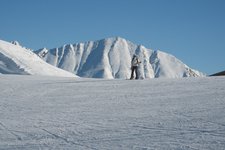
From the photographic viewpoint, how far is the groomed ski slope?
9016 millimetres

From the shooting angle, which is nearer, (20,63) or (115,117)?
(115,117)

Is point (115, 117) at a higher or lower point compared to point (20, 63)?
lower

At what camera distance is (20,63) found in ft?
260

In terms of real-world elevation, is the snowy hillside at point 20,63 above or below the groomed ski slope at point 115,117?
above

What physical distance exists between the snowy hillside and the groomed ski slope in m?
57.4

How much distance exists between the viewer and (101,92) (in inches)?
657

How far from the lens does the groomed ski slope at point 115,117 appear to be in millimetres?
9016

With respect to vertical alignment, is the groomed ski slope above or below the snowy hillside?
below

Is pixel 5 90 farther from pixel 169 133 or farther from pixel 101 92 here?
pixel 169 133

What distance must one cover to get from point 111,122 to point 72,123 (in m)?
0.95

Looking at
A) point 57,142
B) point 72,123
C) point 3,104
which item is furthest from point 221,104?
point 3,104

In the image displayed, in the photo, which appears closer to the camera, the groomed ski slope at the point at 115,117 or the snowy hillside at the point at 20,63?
the groomed ski slope at the point at 115,117

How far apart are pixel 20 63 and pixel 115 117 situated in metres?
69.5

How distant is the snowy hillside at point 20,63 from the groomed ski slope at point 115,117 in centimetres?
5740
